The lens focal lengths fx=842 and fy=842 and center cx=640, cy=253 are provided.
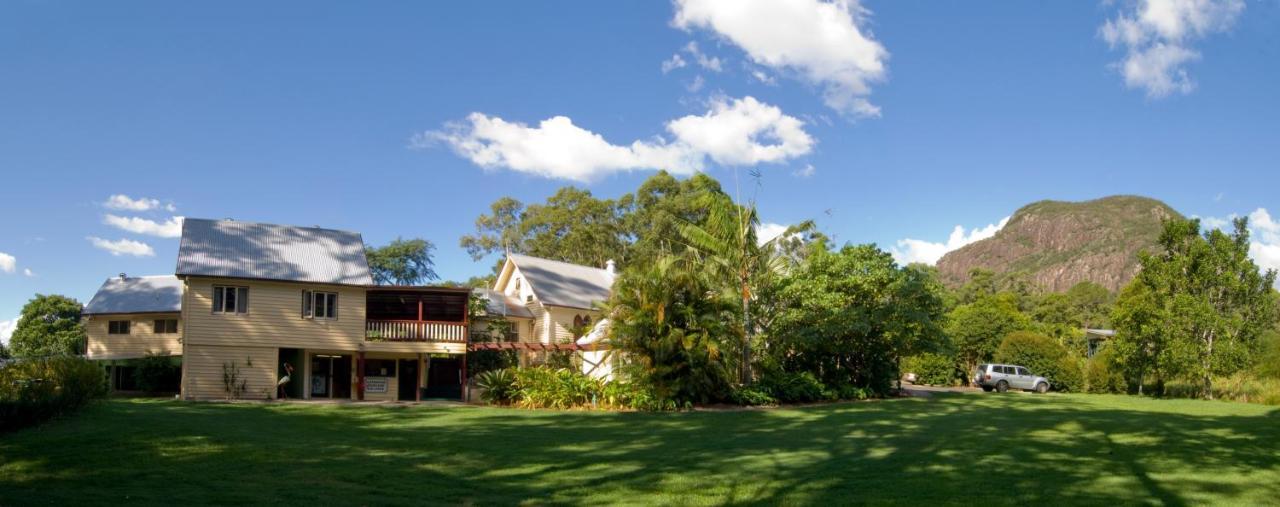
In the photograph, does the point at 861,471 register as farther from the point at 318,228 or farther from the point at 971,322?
the point at 971,322

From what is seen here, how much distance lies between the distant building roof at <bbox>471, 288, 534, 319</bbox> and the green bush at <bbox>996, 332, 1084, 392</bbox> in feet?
75.1

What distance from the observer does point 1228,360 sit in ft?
102

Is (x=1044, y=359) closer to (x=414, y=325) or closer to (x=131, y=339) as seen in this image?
(x=414, y=325)

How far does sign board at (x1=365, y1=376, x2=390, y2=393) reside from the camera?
30047 millimetres

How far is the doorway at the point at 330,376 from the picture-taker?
31.7m

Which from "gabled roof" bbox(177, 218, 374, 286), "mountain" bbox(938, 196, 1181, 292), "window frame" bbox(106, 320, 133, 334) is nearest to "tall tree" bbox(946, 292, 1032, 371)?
"gabled roof" bbox(177, 218, 374, 286)

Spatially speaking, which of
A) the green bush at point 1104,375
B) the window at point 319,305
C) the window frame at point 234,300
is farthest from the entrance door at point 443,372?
the green bush at point 1104,375

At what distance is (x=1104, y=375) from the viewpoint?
123ft

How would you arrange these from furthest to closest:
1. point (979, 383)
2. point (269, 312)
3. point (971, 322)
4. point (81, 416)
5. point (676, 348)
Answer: point (971, 322)
point (979, 383)
point (269, 312)
point (676, 348)
point (81, 416)

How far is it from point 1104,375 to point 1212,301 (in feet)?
20.1

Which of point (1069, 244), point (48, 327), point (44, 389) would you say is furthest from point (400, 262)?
point (1069, 244)

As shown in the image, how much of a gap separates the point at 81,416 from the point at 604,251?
43.9 meters

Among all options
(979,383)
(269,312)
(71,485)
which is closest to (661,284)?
(269,312)

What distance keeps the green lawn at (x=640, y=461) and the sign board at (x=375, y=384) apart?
1086 centimetres
